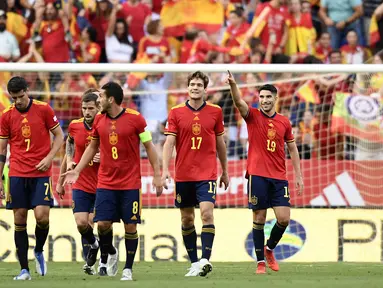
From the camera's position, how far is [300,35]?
19266mm

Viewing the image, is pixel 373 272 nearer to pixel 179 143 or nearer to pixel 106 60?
pixel 179 143

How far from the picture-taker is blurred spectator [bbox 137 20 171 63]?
61.8ft

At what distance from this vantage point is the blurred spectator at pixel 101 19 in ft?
62.8

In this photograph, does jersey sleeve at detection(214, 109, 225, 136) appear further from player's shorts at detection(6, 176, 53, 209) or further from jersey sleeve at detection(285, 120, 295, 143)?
player's shorts at detection(6, 176, 53, 209)

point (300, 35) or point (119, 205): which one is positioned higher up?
point (300, 35)

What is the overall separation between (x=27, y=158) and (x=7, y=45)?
750cm

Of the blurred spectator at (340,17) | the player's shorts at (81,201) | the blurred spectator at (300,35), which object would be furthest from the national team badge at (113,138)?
the blurred spectator at (340,17)

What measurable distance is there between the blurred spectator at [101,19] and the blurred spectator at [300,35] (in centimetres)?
354

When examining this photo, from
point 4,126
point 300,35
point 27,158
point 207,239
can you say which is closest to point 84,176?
point 27,158

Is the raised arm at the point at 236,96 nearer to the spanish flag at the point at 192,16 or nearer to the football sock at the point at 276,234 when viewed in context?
the football sock at the point at 276,234

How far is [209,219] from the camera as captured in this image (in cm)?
1160

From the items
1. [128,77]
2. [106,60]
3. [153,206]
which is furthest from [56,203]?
[106,60]

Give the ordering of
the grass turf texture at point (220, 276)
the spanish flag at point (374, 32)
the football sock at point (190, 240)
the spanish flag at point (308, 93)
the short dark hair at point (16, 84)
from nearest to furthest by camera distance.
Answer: the grass turf texture at point (220, 276) < the short dark hair at point (16, 84) < the football sock at point (190, 240) < the spanish flag at point (308, 93) < the spanish flag at point (374, 32)

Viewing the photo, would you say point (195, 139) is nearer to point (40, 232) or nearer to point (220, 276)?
point (220, 276)
